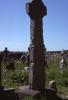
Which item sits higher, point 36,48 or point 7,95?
point 36,48

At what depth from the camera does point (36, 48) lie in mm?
15000

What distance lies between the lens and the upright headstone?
14988mm

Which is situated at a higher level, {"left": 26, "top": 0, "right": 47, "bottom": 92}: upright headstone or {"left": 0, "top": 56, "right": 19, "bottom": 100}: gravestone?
{"left": 26, "top": 0, "right": 47, "bottom": 92}: upright headstone

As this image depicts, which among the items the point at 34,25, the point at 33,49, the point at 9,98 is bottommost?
the point at 9,98

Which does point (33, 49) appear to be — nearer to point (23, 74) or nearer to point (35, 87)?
point (35, 87)

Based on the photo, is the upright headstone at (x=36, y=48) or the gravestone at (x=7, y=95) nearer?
the gravestone at (x=7, y=95)

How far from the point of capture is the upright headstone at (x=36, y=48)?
1499 cm

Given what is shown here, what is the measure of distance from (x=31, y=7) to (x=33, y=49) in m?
1.60

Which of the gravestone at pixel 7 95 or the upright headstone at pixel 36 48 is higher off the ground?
the upright headstone at pixel 36 48

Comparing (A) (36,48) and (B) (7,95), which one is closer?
(B) (7,95)

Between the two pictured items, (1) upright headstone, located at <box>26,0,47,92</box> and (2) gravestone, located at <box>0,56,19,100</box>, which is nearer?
(2) gravestone, located at <box>0,56,19,100</box>

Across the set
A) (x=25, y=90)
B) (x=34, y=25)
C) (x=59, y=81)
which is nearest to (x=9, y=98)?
(x=25, y=90)

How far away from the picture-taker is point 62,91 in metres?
17.1

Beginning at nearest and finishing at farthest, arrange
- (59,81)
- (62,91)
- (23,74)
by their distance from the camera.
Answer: (62,91) < (59,81) < (23,74)
